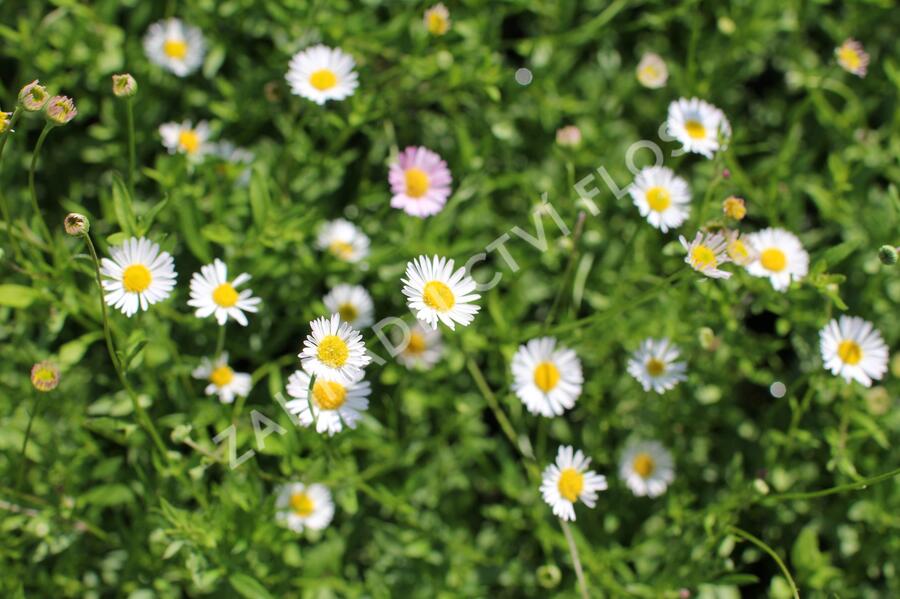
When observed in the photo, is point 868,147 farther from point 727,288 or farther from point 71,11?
point 71,11

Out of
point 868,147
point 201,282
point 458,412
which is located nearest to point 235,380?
point 201,282

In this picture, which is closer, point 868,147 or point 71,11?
point 71,11

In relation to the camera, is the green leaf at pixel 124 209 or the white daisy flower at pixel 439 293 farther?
the green leaf at pixel 124 209

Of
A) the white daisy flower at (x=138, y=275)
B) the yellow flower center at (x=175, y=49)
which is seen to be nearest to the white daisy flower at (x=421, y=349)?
the white daisy flower at (x=138, y=275)

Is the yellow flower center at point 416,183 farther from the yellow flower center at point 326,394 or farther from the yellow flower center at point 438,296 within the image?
the yellow flower center at point 326,394

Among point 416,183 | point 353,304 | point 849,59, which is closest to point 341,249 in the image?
point 353,304

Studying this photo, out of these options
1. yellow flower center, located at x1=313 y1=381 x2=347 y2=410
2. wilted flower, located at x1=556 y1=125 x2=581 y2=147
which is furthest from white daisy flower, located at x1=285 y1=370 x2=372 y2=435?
wilted flower, located at x1=556 y1=125 x2=581 y2=147

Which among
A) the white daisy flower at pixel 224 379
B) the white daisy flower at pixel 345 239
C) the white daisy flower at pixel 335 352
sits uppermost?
the white daisy flower at pixel 345 239
